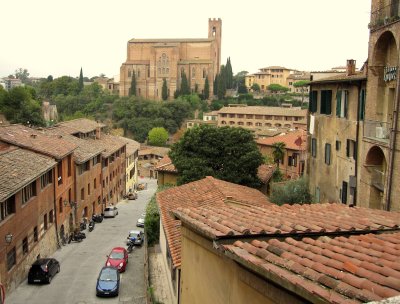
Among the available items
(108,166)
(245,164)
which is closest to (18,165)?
(245,164)

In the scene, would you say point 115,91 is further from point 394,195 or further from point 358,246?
point 358,246

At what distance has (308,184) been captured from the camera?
28438 millimetres

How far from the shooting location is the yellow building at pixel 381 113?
18125 mm

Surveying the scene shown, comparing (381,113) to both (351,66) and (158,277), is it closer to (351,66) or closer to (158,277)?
(351,66)

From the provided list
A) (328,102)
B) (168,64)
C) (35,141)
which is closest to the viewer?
(328,102)

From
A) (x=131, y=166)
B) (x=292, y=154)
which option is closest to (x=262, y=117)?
(x=131, y=166)

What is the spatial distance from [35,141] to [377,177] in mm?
21068

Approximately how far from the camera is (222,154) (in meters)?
33.2

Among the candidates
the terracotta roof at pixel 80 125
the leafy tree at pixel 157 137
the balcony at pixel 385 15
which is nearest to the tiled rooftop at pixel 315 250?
the balcony at pixel 385 15

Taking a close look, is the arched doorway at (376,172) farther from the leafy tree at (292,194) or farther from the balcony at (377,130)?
the leafy tree at (292,194)

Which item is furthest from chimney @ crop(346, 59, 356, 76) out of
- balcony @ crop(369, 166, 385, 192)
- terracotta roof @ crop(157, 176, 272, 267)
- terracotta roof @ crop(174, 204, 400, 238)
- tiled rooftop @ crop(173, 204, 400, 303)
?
tiled rooftop @ crop(173, 204, 400, 303)

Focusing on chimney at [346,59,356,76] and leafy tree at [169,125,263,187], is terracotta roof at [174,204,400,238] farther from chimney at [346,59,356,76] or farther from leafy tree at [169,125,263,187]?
leafy tree at [169,125,263,187]

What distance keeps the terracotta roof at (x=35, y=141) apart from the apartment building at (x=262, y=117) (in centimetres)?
5831

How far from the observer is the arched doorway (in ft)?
65.7
